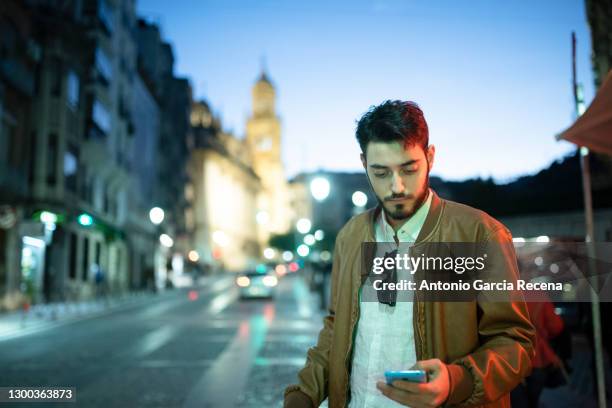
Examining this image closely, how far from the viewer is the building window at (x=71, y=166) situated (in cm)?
3114

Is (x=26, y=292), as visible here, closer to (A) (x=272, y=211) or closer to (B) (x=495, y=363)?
(B) (x=495, y=363)

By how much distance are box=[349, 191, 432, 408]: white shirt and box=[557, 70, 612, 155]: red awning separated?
283 centimetres

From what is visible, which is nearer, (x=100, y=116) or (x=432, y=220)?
(x=432, y=220)

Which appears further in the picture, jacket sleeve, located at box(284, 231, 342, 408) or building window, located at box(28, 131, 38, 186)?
building window, located at box(28, 131, 38, 186)

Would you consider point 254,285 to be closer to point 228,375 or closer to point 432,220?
point 228,375

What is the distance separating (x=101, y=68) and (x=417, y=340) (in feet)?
125

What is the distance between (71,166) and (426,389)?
32771 mm

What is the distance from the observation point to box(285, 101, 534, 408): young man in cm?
204

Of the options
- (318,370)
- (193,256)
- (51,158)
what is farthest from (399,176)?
(193,256)

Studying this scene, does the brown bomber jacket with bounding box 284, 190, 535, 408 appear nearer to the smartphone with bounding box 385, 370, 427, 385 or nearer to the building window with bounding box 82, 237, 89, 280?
the smartphone with bounding box 385, 370, 427, 385

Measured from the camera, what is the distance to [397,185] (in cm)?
225

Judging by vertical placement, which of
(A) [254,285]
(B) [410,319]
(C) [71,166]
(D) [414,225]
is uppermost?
(C) [71,166]

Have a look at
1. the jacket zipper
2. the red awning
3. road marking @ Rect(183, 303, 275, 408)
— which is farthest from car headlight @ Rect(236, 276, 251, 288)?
the jacket zipper

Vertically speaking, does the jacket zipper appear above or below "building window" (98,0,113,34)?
below
